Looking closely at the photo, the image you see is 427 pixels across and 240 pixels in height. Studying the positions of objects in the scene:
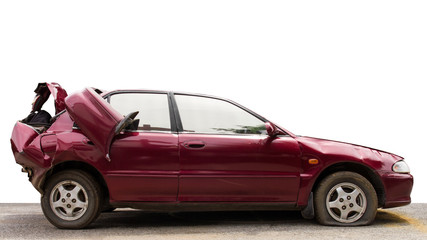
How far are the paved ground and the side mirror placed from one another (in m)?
1.22

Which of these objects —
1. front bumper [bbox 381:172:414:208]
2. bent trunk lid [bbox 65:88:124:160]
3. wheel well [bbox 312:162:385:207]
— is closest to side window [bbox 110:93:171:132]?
bent trunk lid [bbox 65:88:124:160]

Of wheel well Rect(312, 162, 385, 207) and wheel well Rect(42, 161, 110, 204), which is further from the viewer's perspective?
wheel well Rect(312, 162, 385, 207)

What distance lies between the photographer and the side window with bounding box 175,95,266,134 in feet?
20.3

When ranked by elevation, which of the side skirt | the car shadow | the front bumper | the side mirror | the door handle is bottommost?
the car shadow

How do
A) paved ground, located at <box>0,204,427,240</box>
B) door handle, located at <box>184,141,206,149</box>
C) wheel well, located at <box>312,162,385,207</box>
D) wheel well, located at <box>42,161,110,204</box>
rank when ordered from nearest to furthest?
paved ground, located at <box>0,204,427,240</box> → door handle, located at <box>184,141,206,149</box> → wheel well, located at <box>42,161,110,204</box> → wheel well, located at <box>312,162,385,207</box>

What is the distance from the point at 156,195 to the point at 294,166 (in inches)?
71.4

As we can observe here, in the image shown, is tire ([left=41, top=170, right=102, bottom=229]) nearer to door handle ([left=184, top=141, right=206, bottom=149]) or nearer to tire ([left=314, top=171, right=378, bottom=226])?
door handle ([left=184, top=141, right=206, bottom=149])

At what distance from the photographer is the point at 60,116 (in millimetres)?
6262

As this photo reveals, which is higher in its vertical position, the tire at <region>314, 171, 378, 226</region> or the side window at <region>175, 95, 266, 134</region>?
the side window at <region>175, 95, 266, 134</region>

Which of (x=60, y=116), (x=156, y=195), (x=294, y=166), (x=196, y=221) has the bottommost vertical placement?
(x=196, y=221)

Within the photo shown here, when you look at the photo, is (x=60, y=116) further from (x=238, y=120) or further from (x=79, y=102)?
(x=238, y=120)

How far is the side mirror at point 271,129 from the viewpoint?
6.10 metres

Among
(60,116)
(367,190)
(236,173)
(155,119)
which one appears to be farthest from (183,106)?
(367,190)

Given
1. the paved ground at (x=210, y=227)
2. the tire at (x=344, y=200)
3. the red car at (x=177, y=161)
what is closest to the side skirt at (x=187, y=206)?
the red car at (x=177, y=161)
